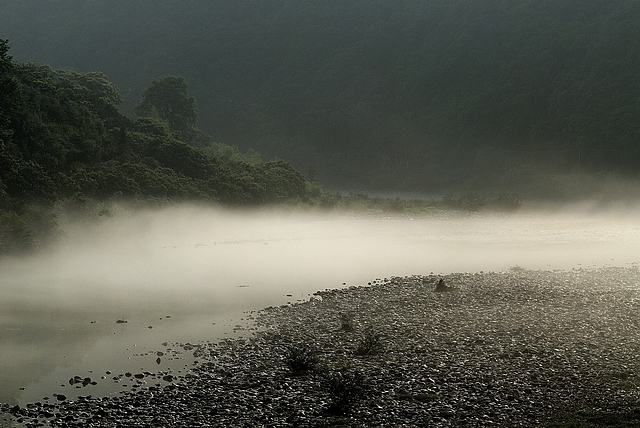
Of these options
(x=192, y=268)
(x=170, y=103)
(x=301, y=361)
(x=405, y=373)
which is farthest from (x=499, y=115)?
(x=301, y=361)

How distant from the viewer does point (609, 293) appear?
30.6 m

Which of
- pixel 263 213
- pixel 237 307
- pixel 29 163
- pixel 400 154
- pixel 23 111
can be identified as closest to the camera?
pixel 237 307

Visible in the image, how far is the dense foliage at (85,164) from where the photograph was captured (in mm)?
45562

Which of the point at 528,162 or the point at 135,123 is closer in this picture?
the point at 135,123

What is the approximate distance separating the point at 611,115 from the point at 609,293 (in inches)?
4783

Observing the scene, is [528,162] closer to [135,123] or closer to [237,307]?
[135,123]

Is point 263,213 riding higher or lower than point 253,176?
lower

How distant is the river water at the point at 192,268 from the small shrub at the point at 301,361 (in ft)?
9.94

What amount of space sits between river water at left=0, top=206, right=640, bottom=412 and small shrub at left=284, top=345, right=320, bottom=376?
3030mm

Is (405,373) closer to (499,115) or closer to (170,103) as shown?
(170,103)

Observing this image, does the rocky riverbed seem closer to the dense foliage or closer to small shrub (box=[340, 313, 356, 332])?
small shrub (box=[340, 313, 356, 332])

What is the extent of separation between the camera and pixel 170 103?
113 meters

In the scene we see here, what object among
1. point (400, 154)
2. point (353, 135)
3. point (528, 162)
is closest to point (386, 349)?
point (528, 162)

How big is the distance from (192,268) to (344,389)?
94.2 feet
